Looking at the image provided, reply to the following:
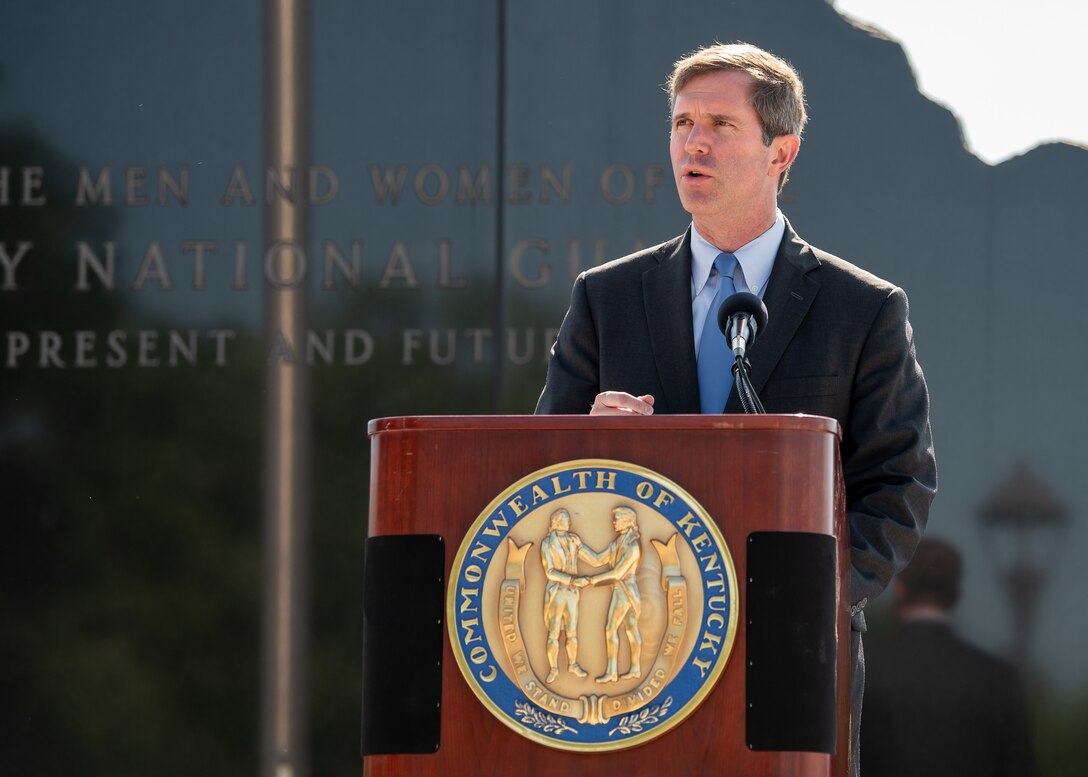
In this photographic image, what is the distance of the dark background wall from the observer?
13.0 ft

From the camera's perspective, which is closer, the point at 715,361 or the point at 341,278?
the point at 715,361

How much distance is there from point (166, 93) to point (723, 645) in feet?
9.73

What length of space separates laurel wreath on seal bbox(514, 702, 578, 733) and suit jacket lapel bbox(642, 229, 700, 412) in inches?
26.1

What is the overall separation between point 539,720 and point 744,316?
1.88 feet

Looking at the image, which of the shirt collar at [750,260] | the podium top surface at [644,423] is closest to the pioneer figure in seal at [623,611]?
the podium top surface at [644,423]

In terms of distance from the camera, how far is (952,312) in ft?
13.0

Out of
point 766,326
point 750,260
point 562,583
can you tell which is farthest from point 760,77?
point 562,583

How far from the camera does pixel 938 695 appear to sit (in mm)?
3867

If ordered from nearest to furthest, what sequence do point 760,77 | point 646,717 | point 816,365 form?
point 646,717
point 816,365
point 760,77

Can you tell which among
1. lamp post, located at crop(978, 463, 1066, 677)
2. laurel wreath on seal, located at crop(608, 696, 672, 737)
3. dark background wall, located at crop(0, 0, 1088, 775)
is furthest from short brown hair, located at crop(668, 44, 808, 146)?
lamp post, located at crop(978, 463, 1066, 677)

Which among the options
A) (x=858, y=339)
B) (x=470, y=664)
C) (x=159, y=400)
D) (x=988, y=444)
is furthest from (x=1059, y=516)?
(x=470, y=664)

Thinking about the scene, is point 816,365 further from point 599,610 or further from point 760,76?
point 599,610

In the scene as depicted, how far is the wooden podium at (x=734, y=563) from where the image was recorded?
166 cm

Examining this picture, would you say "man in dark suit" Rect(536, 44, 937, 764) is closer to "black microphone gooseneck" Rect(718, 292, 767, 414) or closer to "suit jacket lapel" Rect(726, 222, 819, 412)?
"suit jacket lapel" Rect(726, 222, 819, 412)
